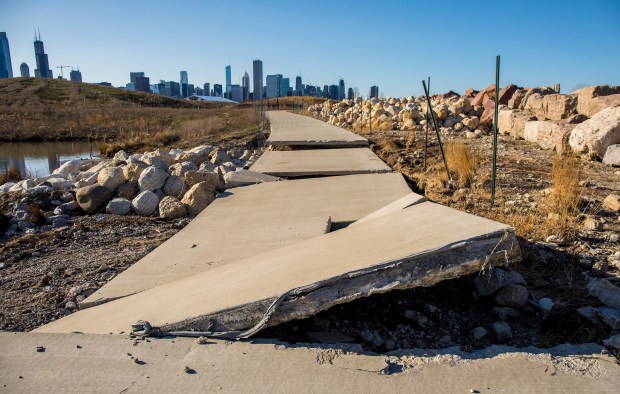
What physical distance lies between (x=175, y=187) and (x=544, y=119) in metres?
10.4

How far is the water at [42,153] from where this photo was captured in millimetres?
20102

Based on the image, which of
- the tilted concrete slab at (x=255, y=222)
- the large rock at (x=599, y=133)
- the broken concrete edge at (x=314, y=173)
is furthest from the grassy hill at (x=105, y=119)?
the tilted concrete slab at (x=255, y=222)

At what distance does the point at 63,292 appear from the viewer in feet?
12.2

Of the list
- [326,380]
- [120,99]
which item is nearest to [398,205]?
[326,380]

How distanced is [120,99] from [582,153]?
63833mm

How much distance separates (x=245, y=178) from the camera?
22.4 feet

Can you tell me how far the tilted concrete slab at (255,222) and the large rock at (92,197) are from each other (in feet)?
6.33

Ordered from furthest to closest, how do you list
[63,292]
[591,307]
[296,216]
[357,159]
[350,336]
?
[357,159], [296,216], [63,292], [591,307], [350,336]

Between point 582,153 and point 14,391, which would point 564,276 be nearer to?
point 14,391

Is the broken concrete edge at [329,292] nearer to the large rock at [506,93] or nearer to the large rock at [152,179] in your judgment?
the large rock at [152,179]

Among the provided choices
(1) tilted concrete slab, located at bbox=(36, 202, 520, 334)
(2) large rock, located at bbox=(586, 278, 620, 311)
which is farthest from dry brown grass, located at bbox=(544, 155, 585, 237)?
(1) tilted concrete slab, located at bbox=(36, 202, 520, 334)

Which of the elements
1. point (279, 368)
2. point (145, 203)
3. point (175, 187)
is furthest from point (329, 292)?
point (175, 187)

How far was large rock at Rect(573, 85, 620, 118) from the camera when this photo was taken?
1088 cm

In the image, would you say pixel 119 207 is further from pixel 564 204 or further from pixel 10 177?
pixel 10 177
